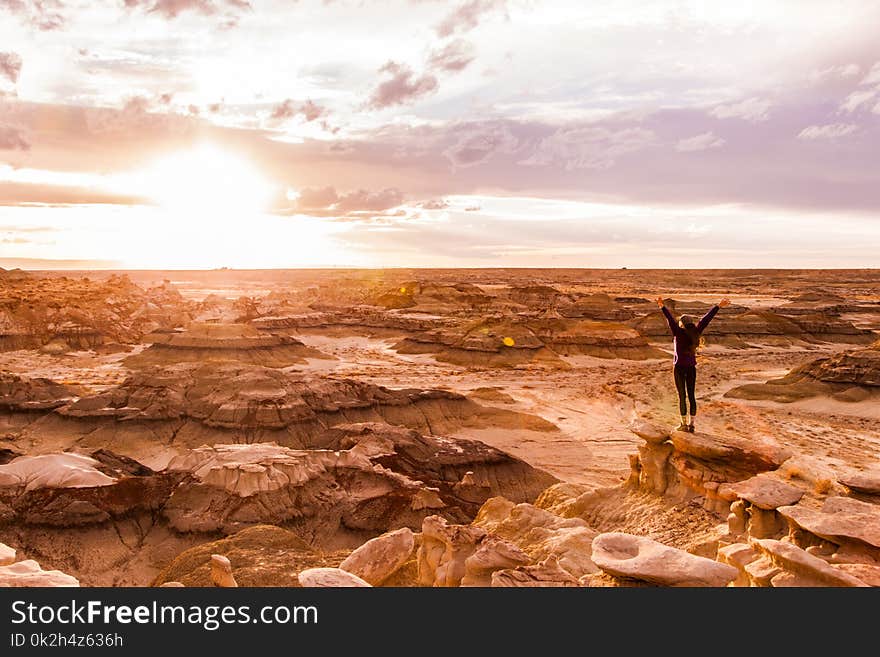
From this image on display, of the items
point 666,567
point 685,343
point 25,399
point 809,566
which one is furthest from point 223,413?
point 809,566

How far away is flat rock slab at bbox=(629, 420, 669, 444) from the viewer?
14945mm

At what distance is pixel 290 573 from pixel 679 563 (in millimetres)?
7454

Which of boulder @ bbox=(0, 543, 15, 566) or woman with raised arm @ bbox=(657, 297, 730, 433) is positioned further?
woman with raised arm @ bbox=(657, 297, 730, 433)

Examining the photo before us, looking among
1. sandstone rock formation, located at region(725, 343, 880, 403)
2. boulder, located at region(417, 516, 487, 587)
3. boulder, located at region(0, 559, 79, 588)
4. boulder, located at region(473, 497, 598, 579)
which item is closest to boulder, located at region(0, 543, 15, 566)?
boulder, located at region(0, 559, 79, 588)

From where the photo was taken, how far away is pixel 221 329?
60.0 m

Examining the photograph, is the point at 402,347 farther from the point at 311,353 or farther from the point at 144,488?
the point at 144,488

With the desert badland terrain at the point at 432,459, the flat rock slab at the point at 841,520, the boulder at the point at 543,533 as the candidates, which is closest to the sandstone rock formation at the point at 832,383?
the desert badland terrain at the point at 432,459

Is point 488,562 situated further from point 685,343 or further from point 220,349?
point 220,349

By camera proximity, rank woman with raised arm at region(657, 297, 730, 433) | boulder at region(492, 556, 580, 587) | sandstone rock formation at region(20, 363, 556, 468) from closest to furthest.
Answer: boulder at region(492, 556, 580, 587) < woman with raised arm at region(657, 297, 730, 433) < sandstone rock formation at region(20, 363, 556, 468)

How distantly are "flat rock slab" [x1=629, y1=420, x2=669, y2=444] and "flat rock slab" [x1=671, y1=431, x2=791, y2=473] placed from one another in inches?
24.0

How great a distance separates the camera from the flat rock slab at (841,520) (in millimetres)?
8578

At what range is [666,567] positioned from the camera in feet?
Answer: 26.0

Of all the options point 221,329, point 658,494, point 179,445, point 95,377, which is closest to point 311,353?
point 221,329

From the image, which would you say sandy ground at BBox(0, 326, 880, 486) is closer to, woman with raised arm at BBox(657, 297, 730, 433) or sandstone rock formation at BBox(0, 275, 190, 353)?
sandstone rock formation at BBox(0, 275, 190, 353)
